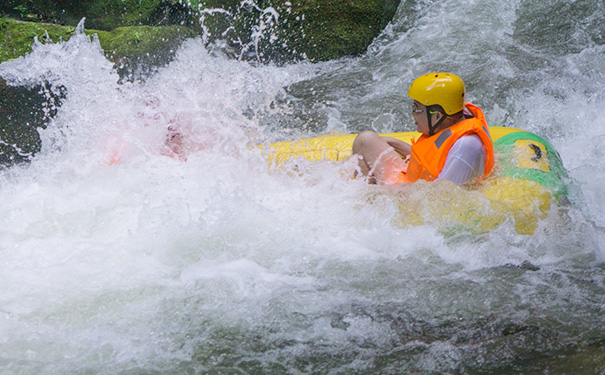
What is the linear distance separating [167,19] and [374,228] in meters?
5.55

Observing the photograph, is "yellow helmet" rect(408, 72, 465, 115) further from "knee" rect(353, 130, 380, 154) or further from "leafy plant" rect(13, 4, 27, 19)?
"leafy plant" rect(13, 4, 27, 19)

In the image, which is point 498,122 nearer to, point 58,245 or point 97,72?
point 97,72

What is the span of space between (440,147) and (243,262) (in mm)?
1396

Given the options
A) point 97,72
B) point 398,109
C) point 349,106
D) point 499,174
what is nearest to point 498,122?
point 398,109

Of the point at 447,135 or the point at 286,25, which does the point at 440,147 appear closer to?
the point at 447,135

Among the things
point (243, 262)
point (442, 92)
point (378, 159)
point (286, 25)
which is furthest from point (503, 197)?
point (286, 25)

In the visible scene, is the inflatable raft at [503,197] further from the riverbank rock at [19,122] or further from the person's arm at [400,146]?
the riverbank rock at [19,122]

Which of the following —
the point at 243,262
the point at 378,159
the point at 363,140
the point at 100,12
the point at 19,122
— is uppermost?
the point at 100,12

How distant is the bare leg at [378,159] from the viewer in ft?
13.4

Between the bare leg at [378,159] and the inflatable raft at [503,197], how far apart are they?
321 millimetres

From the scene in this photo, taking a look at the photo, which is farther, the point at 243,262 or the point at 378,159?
the point at 378,159

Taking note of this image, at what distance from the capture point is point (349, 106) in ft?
21.0

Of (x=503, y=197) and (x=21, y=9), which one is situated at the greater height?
(x=21, y=9)

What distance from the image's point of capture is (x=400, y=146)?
432 cm
